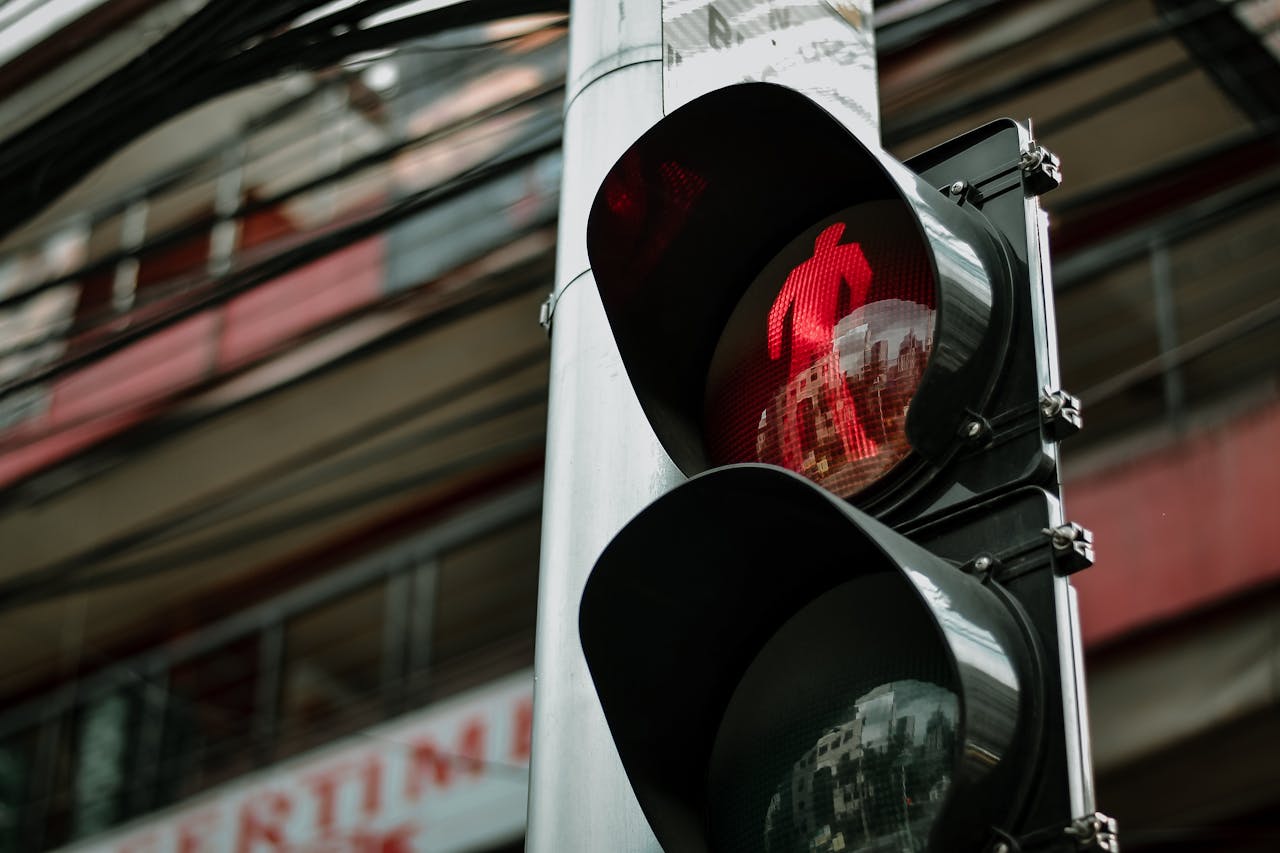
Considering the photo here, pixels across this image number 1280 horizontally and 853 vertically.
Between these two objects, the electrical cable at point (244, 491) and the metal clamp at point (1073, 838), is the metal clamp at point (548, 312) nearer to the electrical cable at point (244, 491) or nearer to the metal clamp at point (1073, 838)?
the metal clamp at point (1073, 838)

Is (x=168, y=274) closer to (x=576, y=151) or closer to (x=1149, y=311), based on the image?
(x=1149, y=311)

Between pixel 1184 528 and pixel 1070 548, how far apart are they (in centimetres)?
506

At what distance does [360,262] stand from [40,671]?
356cm

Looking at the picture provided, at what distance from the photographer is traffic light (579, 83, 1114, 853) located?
80 centimetres

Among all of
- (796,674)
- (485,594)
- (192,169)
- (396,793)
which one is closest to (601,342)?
(796,674)

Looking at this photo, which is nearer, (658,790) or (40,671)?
(658,790)

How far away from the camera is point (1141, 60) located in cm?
678

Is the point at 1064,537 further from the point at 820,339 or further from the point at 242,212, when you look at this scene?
the point at 242,212

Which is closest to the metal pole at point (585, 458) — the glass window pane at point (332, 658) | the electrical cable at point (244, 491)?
the electrical cable at point (244, 491)

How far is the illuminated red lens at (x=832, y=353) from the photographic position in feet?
3.11

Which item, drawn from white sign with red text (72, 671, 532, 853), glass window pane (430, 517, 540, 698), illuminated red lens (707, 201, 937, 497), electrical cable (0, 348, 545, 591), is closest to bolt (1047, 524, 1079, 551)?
illuminated red lens (707, 201, 937, 497)

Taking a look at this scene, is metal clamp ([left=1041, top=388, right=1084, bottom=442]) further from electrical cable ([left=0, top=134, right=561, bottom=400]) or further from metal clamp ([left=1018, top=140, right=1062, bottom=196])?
electrical cable ([left=0, top=134, right=561, bottom=400])

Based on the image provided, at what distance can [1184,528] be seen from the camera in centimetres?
566

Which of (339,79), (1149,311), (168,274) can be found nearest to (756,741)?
(339,79)
